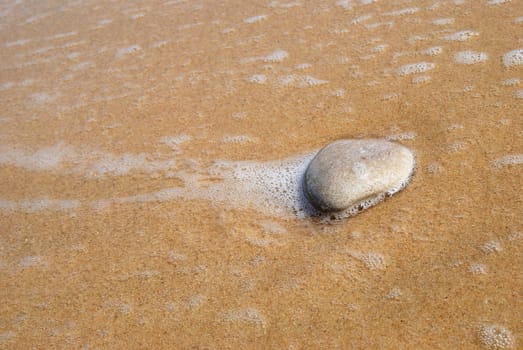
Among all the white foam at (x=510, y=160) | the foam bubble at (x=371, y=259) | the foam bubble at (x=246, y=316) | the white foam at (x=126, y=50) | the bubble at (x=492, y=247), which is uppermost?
the white foam at (x=126, y=50)

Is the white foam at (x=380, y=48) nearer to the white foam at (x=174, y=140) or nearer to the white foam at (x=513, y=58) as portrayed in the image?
the white foam at (x=513, y=58)

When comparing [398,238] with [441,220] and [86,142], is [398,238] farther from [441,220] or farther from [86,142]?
[86,142]

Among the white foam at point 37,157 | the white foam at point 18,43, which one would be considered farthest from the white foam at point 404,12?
the white foam at point 18,43

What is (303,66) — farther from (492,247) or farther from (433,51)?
(492,247)

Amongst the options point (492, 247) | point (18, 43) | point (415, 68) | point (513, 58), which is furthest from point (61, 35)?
point (492, 247)

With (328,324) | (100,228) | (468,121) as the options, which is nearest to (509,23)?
(468,121)
